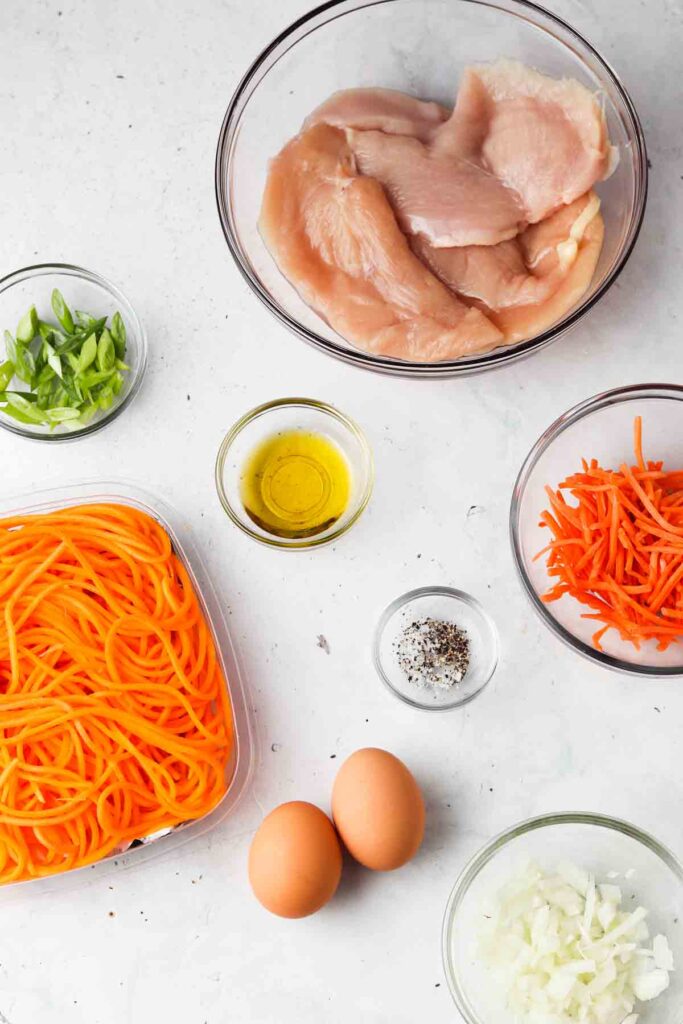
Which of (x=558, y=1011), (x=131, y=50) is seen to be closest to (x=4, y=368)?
(x=131, y=50)

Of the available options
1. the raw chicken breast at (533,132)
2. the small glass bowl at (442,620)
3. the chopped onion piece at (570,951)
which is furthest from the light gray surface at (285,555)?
the raw chicken breast at (533,132)

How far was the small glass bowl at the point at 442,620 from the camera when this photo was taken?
1813mm

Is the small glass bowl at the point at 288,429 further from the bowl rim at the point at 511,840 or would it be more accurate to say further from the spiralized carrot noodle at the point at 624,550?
the bowl rim at the point at 511,840

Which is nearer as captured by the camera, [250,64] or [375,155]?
[375,155]

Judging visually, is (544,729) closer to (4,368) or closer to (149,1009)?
(149,1009)

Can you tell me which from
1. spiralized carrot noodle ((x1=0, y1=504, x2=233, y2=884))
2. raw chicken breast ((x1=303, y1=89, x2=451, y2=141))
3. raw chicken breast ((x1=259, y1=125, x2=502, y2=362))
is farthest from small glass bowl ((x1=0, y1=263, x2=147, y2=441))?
raw chicken breast ((x1=303, y1=89, x2=451, y2=141))

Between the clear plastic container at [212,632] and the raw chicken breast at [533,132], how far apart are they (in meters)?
0.87

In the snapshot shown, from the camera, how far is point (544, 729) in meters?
1.80

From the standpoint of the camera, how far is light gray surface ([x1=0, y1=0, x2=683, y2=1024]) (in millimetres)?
1775

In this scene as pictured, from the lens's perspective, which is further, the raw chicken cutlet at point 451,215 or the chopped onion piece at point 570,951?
the raw chicken cutlet at point 451,215

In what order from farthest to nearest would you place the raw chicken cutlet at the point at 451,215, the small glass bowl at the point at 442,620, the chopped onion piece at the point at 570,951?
the small glass bowl at the point at 442,620, the raw chicken cutlet at the point at 451,215, the chopped onion piece at the point at 570,951

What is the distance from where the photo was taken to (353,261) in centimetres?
172

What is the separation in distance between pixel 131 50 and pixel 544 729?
5.13 feet

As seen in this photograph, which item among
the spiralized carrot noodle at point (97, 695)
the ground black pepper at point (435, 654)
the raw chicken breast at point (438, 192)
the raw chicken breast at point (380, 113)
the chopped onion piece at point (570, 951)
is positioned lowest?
the chopped onion piece at point (570, 951)
